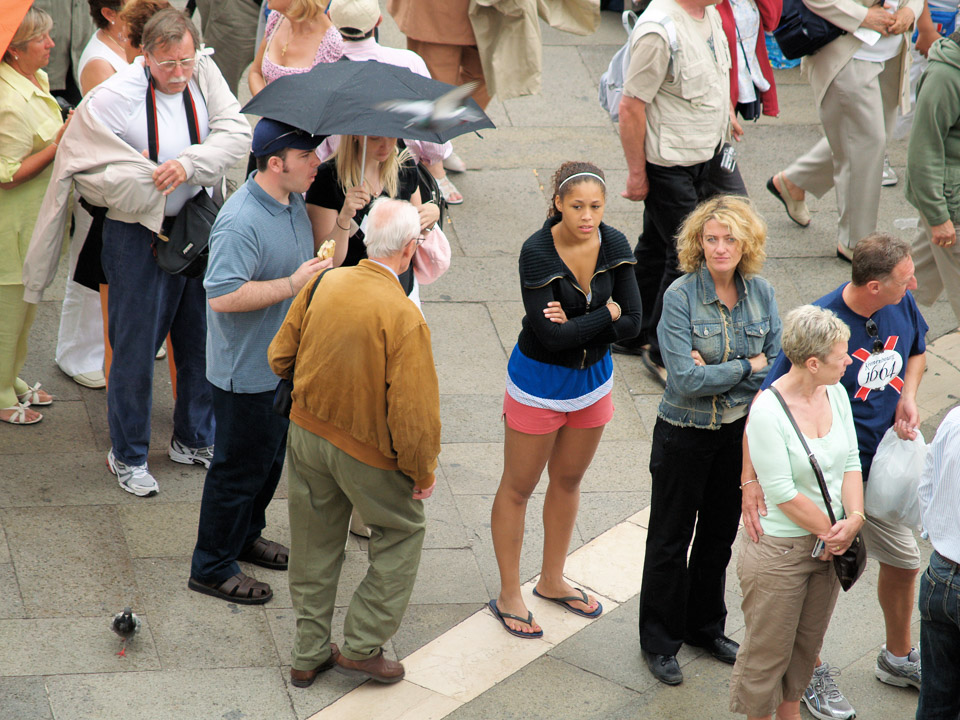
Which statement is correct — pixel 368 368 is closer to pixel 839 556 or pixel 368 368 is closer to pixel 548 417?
pixel 548 417

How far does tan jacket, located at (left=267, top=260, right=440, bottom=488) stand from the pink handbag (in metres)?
0.67

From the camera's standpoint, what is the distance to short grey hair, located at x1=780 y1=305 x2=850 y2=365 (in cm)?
415

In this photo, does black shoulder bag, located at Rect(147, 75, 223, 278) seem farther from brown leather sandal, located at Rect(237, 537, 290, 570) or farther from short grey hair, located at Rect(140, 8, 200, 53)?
brown leather sandal, located at Rect(237, 537, 290, 570)

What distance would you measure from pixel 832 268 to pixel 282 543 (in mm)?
4393

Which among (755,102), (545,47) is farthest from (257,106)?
(545,47)

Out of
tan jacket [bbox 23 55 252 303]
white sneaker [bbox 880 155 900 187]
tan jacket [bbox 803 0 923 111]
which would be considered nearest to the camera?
tan jacket [bbox 23 55 252 303]

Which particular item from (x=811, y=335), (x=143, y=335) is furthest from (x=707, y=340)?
(x=143, y=335)

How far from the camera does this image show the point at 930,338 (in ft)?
24.6

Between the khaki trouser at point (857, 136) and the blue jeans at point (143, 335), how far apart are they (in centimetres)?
426

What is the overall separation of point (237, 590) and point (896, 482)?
2.77 m

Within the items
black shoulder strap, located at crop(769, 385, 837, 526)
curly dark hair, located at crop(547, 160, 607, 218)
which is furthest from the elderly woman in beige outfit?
black shoulder strap, located at crop(769, 385, 837, 526)

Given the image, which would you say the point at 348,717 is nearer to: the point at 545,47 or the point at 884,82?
the point at 884,82

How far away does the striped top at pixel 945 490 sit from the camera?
3.97 m

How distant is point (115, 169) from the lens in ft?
17.2
